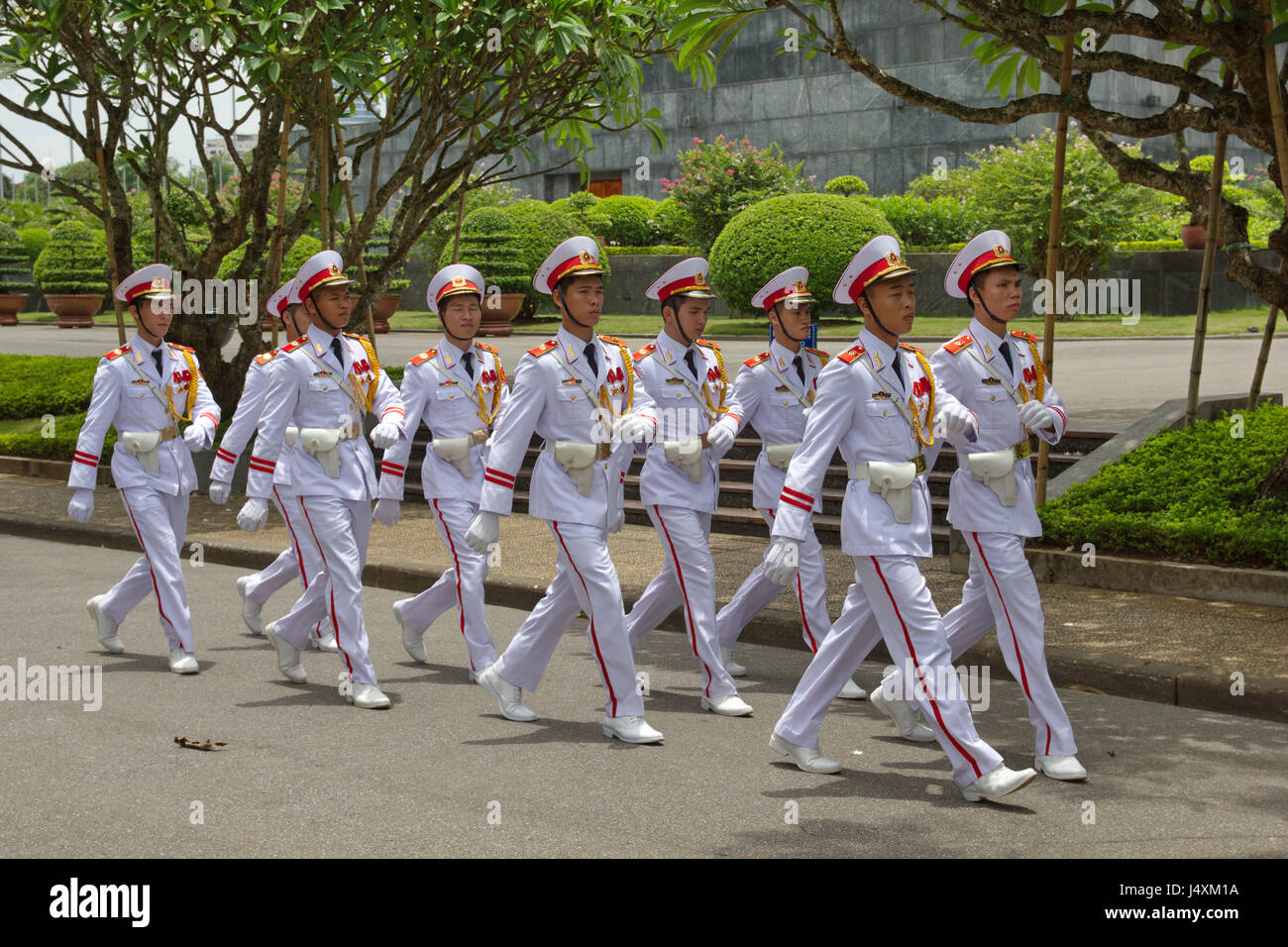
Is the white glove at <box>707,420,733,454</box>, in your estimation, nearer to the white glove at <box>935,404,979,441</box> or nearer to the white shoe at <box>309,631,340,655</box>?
the white glove at <box>935,404,979,441</box>

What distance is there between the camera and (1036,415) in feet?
21.0

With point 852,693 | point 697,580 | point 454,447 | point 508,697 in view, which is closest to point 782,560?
point 697,580

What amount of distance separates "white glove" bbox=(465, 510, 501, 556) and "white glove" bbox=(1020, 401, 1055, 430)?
228 cm

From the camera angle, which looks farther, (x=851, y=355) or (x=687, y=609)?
(x=687, y=609)

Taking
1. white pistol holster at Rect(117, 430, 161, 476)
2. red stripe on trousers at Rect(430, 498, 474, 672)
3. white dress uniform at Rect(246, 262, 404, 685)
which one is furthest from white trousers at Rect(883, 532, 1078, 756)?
white pistol holster at Rect(117, 430, 161, 476)

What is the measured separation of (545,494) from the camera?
709cm

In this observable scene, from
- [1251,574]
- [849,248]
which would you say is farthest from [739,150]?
[1251,574]

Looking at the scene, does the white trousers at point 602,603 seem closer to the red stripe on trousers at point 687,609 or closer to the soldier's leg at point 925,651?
the red stripe on trousers at point 687,609

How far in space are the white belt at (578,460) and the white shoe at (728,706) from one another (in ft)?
4.19

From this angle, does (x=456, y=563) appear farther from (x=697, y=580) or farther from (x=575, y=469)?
(x=575, y=469)

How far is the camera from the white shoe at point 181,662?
853 cm

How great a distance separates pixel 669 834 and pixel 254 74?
8.82 meters

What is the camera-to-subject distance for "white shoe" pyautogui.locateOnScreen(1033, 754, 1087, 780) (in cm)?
624

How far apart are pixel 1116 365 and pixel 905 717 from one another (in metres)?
14.6
